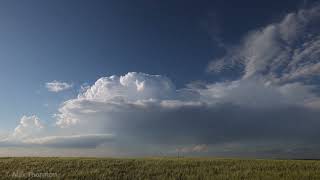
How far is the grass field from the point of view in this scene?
3947cm

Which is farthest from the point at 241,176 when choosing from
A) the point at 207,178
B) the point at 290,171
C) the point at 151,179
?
the point at 151,179

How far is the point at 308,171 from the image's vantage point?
40.6 m

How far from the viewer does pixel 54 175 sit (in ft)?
132

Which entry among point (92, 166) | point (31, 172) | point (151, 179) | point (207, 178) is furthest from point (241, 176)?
point (31, 172)

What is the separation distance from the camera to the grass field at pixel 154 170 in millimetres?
39469

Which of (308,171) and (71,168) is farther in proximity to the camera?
(71,168)

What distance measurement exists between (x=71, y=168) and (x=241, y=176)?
18861 millimetres

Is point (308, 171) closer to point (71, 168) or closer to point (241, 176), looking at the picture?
point (241, 176)

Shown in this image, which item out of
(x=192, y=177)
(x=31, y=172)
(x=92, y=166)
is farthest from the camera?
(x=92, y=166)

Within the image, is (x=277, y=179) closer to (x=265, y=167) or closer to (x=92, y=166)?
(x=265, y=167)

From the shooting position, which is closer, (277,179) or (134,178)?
(277,179)

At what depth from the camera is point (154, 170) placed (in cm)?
4309

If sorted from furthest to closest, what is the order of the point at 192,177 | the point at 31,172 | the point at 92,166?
the point at 92,166, the point at 31,172, the point at 192,177

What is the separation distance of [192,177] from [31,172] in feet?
56.1
